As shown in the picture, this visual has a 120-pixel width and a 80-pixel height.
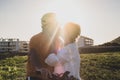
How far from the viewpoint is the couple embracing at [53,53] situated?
6.40m

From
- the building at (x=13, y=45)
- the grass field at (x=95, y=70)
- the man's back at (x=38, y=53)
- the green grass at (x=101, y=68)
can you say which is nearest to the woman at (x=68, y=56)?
the man's back at (x=38, y=53)

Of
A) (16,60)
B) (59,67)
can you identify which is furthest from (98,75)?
(59,67)

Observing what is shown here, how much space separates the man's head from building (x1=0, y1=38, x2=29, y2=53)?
27.3 metres

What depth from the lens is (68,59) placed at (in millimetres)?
6406

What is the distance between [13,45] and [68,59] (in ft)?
95.9

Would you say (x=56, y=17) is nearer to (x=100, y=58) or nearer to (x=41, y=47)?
(x=41, y=47)

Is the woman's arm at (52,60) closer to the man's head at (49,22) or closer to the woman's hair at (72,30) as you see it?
the woman's hair at (72,30)

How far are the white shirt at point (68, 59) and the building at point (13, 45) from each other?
1094 inches

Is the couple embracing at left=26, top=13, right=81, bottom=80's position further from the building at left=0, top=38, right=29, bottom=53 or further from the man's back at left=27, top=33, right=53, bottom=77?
the building at left=0, top=38, right=29, bottom=53

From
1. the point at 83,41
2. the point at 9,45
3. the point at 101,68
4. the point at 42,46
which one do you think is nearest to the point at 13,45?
the point at 9,45

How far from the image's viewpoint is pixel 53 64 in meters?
6.30

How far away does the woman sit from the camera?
20.8 ft

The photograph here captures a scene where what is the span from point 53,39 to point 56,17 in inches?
14.7

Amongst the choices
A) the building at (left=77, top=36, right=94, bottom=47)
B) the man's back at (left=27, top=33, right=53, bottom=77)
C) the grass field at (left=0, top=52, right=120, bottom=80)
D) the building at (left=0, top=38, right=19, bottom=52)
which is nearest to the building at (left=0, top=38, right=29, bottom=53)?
the building at (left=0, top=38, right=19, bottom=52)
